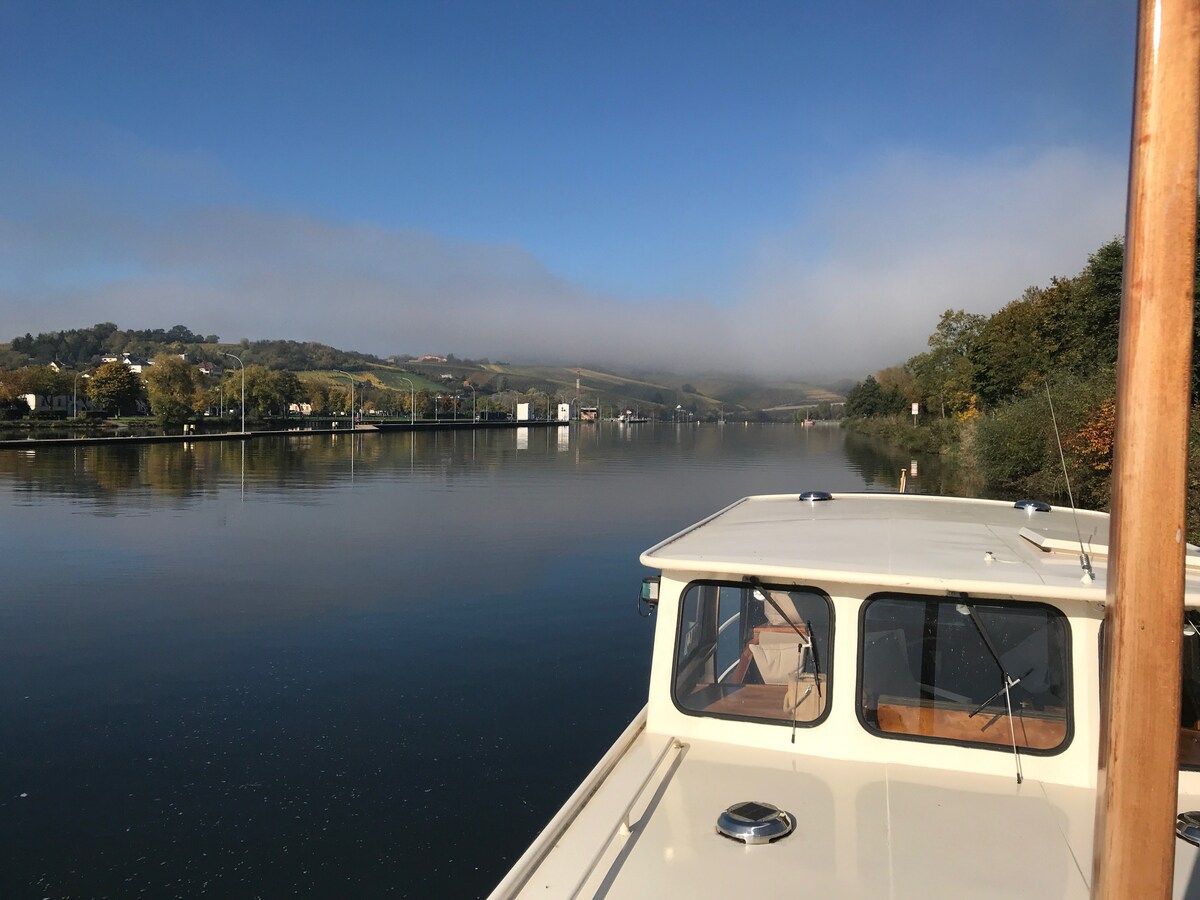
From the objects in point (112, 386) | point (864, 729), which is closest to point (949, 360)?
point (864, 729)

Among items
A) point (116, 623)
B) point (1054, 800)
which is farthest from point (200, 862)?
point (116, 623)

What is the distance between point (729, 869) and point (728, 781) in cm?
79

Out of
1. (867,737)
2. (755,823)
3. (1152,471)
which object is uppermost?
(1152,471)

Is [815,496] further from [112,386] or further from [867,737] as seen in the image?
[112,386]

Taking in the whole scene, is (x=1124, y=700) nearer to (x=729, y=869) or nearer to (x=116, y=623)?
(x=729, y=869)

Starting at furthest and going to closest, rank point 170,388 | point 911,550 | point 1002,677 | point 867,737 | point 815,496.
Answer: point 170,388, point 815,496, point 911,550, point 867,737, point 1002,677

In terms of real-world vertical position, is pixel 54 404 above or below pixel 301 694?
above

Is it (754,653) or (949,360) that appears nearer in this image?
(754,653)

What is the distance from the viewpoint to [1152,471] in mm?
2035

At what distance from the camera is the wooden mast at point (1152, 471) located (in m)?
1.98

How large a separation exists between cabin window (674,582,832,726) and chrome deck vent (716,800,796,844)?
844 mm

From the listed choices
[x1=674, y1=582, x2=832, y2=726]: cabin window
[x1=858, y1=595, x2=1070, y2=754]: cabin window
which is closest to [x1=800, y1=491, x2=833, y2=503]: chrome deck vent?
[x1=674, y1=582, x2=832, y2=726]: cabin window

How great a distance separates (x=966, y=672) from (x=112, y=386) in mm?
118877

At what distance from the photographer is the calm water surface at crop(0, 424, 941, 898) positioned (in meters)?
7.25
